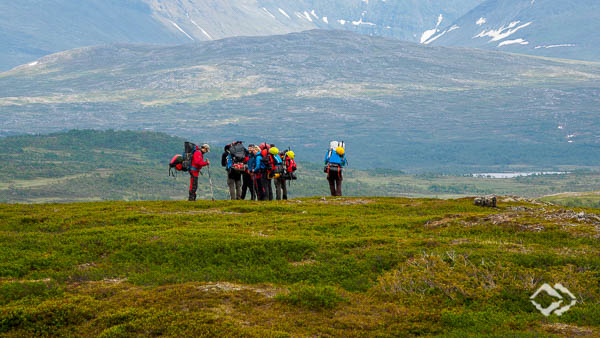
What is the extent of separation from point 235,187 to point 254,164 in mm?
3868

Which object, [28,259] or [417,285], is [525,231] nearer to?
[417,285]

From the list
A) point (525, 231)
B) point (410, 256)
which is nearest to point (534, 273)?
point (410, 256)

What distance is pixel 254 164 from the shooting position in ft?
155

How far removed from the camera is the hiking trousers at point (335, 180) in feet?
162

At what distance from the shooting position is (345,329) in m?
21.2

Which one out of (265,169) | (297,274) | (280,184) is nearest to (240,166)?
(265,169)

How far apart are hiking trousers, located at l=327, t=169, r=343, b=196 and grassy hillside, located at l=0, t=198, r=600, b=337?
13070mm

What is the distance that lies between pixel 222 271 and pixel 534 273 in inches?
448

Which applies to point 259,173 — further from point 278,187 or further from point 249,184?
point 278,187

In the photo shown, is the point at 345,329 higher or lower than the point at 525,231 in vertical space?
lower

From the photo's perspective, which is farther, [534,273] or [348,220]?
[348,220]

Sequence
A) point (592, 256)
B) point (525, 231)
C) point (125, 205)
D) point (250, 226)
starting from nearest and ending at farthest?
point (592, 256) → point (525, 231) → point (250, 226) → point (125, 205)

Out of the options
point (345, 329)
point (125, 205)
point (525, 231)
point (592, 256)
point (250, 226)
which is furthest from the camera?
point (125, 205)

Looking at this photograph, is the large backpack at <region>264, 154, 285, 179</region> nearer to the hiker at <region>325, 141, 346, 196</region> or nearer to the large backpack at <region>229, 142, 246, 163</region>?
the large backpack at <region>229, 142, 246, 163</region>
